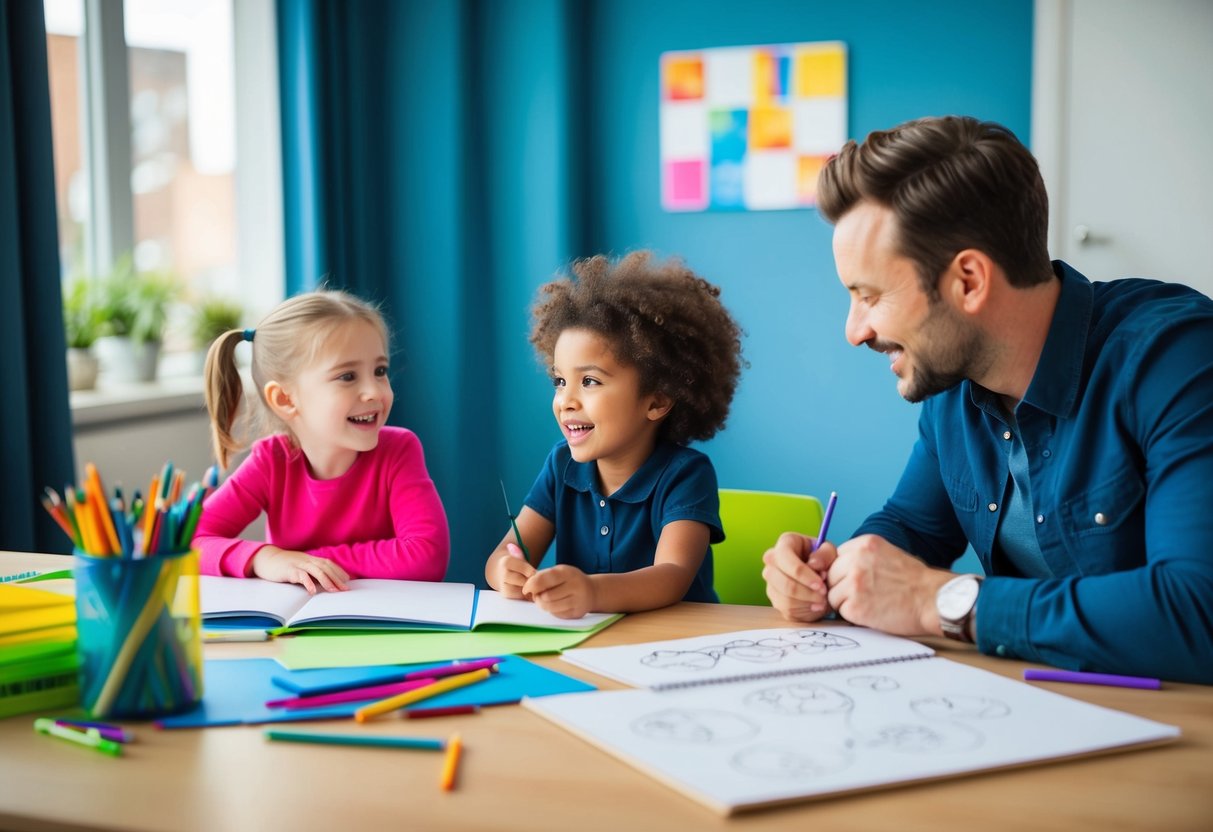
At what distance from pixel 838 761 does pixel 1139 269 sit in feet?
8.97

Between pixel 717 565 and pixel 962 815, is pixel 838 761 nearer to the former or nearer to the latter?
pixel 962 815

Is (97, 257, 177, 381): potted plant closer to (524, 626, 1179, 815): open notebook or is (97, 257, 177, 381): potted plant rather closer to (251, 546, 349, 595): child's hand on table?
(251, 546, 349, 595): child's hand on table

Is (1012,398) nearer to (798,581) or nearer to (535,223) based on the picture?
(798,581)

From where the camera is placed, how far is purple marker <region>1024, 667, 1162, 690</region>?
44.5 inches

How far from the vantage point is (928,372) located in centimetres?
145

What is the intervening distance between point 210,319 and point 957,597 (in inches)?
102

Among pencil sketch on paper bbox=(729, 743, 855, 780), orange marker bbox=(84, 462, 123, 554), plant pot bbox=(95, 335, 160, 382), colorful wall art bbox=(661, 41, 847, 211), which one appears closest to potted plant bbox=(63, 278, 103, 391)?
plant pot bbox=(95, 335, 160, 382)

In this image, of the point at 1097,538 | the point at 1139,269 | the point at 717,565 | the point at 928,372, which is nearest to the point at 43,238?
the point at 717,565

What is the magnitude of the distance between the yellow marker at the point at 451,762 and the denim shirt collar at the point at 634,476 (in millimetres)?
867

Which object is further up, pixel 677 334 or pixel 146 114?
pixel 146 114

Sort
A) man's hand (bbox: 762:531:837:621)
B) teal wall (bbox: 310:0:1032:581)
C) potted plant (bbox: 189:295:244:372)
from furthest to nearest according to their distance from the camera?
teal wall (bbox: 310:0:1032:581), potted plant (bbox: 189:295:244:372), man's hand (bbox: 762:531:837:621)

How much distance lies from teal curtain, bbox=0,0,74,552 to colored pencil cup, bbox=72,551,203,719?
155 centimetres

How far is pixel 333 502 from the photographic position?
6.35ft

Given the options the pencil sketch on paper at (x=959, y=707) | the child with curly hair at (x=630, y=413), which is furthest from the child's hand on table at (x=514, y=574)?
the pencil sketch on paper at (x=959, y=707)
